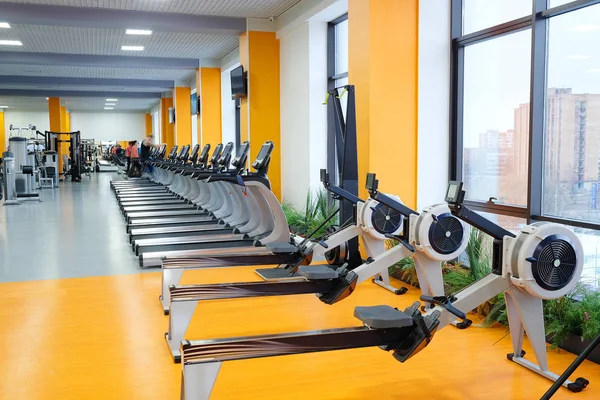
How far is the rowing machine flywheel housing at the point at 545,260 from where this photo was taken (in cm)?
307

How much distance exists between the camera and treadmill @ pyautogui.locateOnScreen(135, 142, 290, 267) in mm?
6074

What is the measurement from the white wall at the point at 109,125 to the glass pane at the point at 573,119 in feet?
100

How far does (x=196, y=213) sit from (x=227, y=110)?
6506mm

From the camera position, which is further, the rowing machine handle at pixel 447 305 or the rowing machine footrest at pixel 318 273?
the rowing machine footrest at pixel 318 273

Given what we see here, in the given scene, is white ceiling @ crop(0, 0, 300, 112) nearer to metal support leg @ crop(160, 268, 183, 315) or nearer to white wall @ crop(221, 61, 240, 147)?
white wall @ crop(221, 61, 240, 147)

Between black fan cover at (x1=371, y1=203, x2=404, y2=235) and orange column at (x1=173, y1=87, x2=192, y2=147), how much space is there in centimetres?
1414

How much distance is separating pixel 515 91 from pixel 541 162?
2.68 ft

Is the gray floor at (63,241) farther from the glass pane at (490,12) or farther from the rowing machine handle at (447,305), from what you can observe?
the glass pane at (490,12)

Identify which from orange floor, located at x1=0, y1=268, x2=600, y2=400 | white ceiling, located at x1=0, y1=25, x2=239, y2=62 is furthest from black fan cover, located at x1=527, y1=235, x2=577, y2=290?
white ceiling, located at x1=0, y1=25, x2=239, y2=62

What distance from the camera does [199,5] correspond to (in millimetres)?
9367

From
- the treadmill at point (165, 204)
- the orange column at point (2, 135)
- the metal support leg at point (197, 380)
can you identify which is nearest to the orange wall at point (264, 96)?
the treadmill at point (165, 204)

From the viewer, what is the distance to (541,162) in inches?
201

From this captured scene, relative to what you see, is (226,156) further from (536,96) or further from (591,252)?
(591,252)

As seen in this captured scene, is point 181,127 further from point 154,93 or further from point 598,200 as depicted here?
point 598,200
